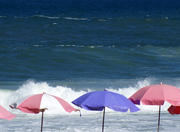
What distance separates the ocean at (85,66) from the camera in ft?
66.7

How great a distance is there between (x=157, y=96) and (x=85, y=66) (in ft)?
56.6

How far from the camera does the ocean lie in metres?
20.3

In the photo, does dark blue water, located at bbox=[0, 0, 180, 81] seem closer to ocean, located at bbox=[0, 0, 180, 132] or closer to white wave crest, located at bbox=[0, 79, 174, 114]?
ocean, located at bbox=[0, 0, 180, 132]

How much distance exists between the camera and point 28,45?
36875 mm

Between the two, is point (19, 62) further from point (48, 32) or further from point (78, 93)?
point (48, 32)

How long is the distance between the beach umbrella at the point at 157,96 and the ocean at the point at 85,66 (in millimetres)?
1624

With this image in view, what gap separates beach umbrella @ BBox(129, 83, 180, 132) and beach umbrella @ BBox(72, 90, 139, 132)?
366 millimetres

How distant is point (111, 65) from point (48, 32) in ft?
43.1

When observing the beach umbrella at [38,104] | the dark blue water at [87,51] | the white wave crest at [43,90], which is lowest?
the white wave crest at [43,90]

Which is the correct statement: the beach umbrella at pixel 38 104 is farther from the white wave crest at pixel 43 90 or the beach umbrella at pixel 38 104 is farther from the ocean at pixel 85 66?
the white wave crest at pixel 43 90

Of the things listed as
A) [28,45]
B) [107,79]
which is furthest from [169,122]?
[28,45]

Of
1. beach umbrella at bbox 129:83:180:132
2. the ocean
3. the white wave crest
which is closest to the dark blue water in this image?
the ocean

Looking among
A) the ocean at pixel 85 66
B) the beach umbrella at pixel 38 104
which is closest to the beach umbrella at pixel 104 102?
the beach umbrella at pixel 38 104

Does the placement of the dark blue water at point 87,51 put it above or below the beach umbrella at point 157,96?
below
